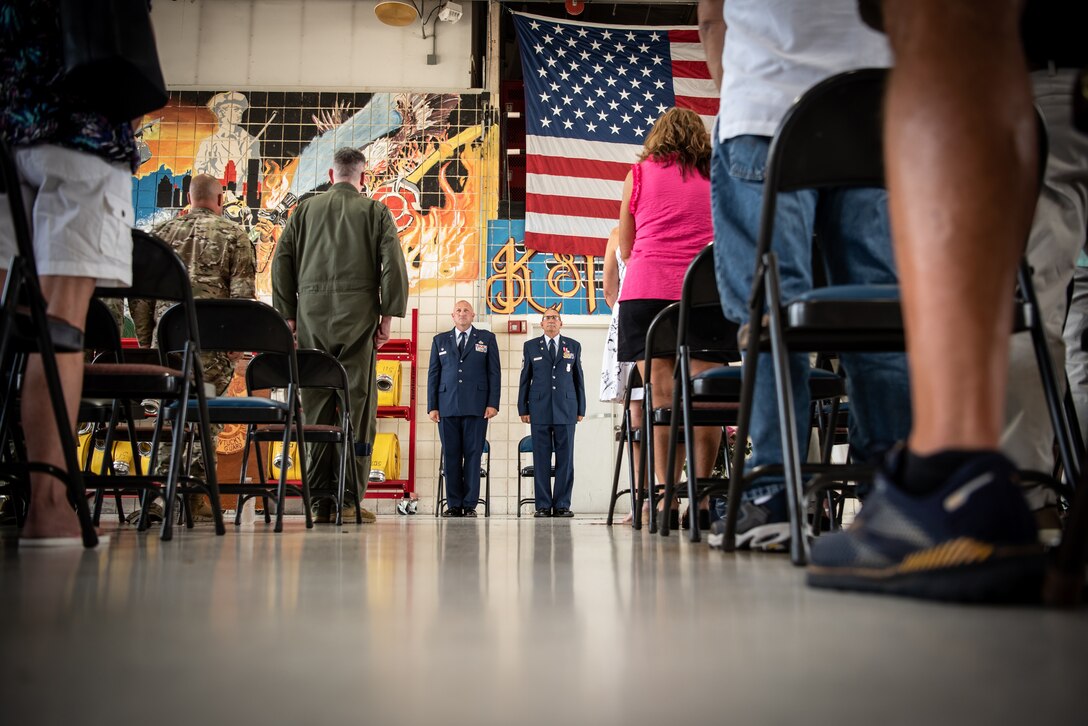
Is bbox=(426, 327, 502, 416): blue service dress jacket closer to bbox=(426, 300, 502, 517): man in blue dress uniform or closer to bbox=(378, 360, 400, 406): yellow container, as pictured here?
Result: bbox=(426, 300, 502, 517): man in blue dress uniform

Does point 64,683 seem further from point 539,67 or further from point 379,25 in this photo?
point 379,25

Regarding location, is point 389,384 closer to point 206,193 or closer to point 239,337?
point 206,193

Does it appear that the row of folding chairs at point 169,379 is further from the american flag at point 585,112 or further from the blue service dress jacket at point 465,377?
the american flag at point 585,112

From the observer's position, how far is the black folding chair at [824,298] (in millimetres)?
1105

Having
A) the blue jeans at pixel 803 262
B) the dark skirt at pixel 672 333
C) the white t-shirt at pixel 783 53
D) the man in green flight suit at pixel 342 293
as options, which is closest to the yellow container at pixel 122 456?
the man in green flight suit at pixel 342 293

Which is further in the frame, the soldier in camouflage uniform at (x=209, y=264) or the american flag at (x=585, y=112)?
the american flag at (x=585, y=112)

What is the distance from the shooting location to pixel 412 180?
26.3ft

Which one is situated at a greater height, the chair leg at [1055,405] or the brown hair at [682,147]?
the brown hair at [682,147]

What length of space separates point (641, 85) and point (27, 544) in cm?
672

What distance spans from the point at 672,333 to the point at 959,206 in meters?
1.85

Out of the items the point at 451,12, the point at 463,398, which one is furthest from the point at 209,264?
the point at 451,12

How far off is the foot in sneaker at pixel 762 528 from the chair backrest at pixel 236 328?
5.42ft

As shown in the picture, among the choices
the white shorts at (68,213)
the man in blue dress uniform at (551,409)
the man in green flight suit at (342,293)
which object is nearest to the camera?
the white shorts at (68,213)

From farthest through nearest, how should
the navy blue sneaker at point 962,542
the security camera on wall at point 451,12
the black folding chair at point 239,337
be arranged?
1. the security camera on wall at point 451,12
2. the black folding chair at point 239,337
3. the navy blue sneaker at point 962,542
